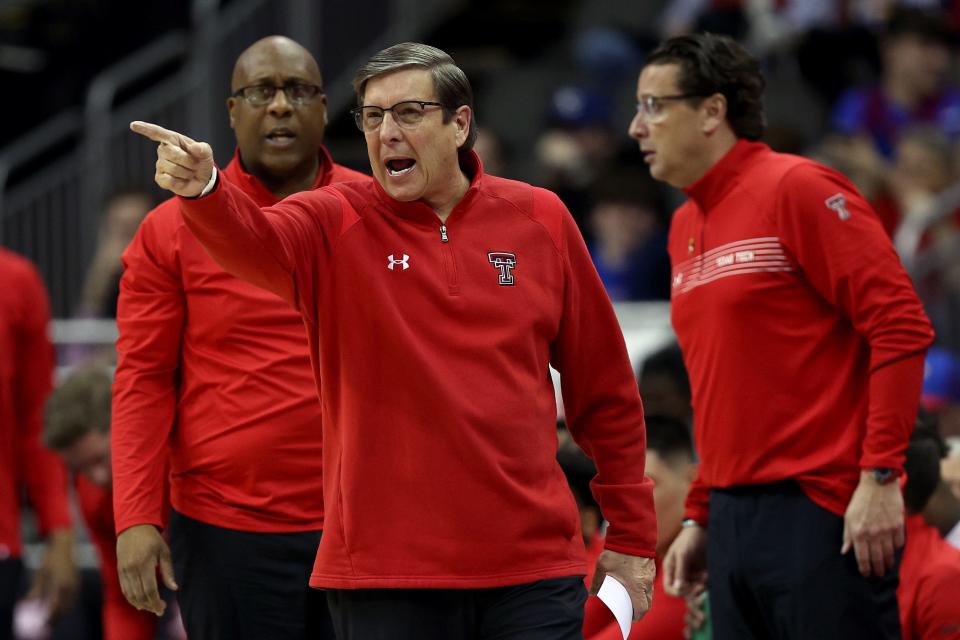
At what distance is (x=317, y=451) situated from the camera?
517 centimetres

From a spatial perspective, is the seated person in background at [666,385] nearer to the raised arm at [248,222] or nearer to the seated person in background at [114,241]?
the raised arm at [248,222]

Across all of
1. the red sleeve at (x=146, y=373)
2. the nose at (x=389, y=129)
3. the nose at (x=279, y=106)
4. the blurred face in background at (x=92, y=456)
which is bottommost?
the blurred face in background at (x=92, y=456)

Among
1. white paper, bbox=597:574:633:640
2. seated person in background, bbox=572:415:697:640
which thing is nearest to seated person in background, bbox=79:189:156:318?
seated person in background, bbox=572:415:697:640

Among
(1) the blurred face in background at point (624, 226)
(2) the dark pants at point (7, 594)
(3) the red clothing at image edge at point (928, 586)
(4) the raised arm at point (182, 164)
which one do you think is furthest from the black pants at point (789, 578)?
(1) the blurred face in background at point (624, 226)

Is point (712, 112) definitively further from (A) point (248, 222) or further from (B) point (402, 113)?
(A) point (248, 222)

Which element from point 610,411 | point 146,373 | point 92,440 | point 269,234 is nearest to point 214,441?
point 146,373

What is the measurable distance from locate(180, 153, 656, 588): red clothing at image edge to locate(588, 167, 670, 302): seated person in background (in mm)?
5570

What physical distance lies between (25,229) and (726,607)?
8938 millimetres

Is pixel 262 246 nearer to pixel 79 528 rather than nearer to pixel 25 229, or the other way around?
pixel 79 528

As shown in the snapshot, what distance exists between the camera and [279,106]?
537 cm

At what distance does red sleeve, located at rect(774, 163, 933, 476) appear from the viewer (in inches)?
196

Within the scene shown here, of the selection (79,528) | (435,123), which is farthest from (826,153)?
(435,123)

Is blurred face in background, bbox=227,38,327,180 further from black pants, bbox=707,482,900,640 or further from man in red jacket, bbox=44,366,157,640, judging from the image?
man in red jacket, bbox=44,366,157,640

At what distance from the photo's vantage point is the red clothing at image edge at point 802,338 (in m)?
Result: 5.02
